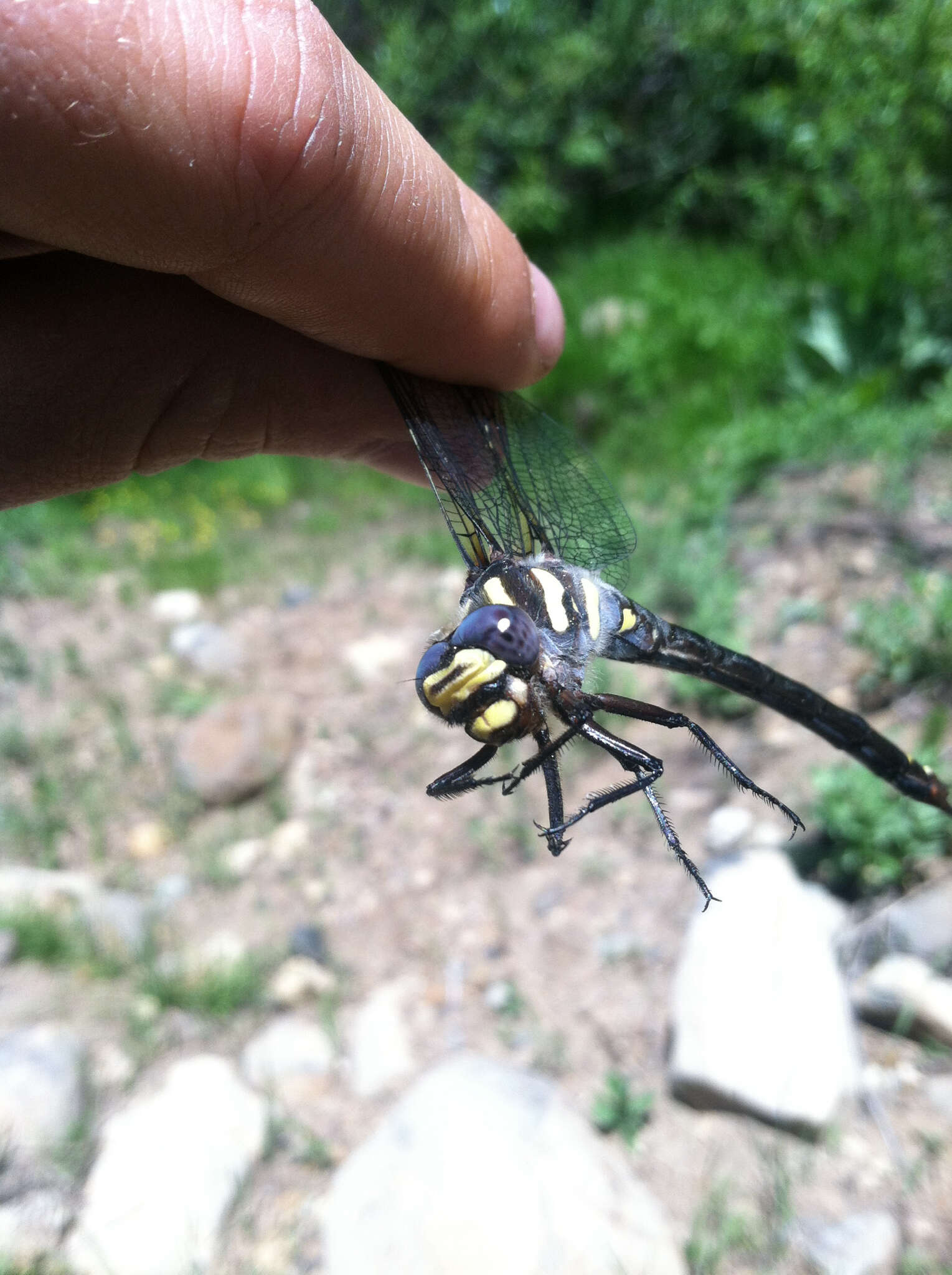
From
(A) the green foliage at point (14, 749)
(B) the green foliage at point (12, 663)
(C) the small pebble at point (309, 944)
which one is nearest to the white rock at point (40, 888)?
(A) the green foliage at point (14, 749)

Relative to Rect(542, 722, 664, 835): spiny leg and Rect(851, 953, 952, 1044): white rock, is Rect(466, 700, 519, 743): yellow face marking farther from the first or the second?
Rect(851, 953, 952, 1044): white rock

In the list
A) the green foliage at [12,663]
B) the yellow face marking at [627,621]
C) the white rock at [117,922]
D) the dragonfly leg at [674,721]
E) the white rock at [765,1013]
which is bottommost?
the white rock at [117,922]

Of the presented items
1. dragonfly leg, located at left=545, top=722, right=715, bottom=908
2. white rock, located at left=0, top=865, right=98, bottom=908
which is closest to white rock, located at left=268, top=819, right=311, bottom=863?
white rock, located at left=0, top=865, right=98, bottom=908

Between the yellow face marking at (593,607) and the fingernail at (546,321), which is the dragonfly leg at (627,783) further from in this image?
the fingernail at (546,321)

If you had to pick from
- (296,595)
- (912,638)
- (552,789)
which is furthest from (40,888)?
(912,638)

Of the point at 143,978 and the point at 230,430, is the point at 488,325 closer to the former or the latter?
the point at 230,430
